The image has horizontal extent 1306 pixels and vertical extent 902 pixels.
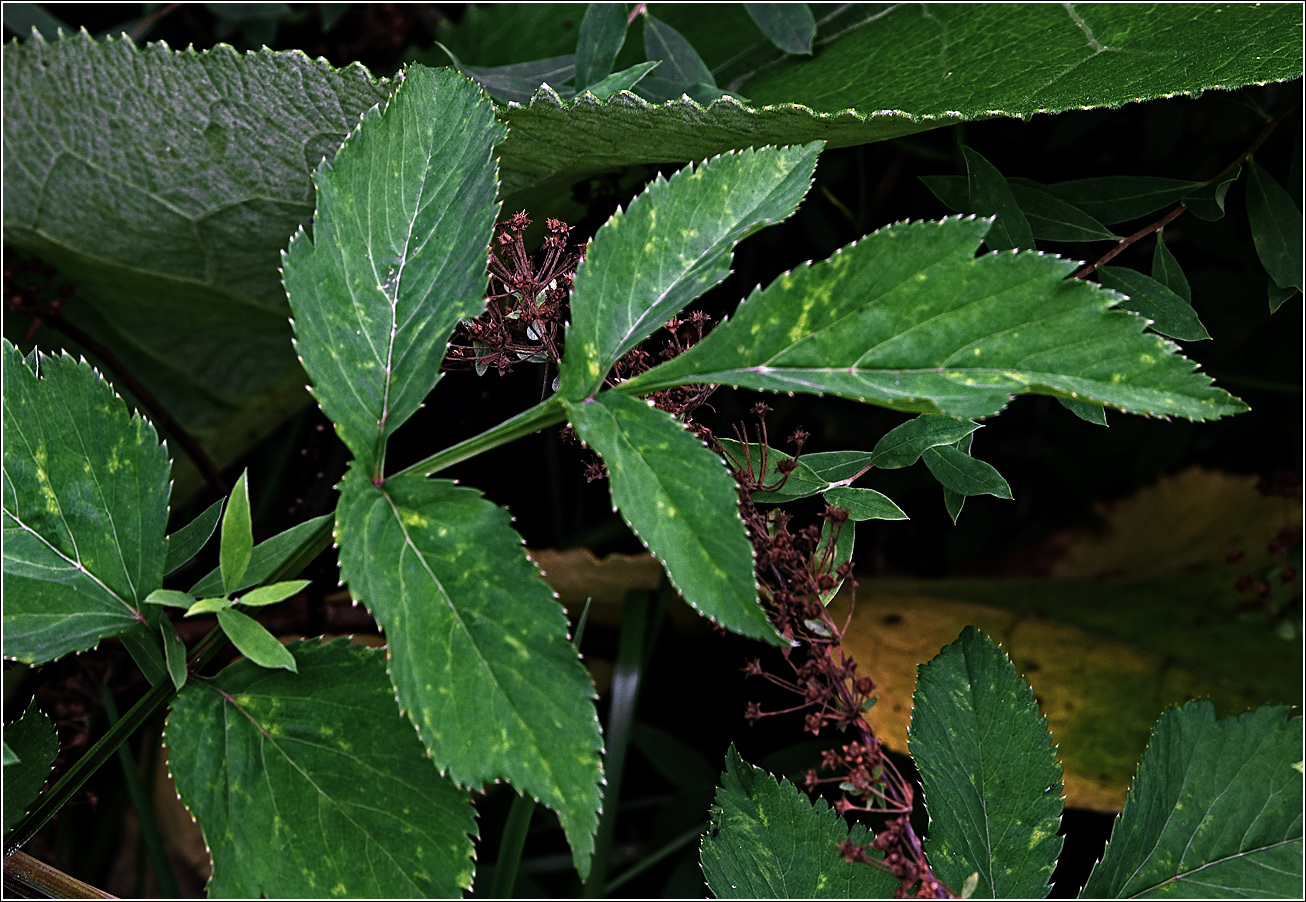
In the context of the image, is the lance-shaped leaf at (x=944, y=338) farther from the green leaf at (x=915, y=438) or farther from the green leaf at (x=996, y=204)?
the green leaf at (x=996, y=204)

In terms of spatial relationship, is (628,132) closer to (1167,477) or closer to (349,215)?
(349,215)

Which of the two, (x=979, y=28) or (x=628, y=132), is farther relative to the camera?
(x=979, y=28)

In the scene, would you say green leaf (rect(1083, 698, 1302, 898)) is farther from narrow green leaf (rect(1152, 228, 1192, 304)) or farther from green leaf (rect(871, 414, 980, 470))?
narrow green leaf (rect(1152, 228, 1192, 304))

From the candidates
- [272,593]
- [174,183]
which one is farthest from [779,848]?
[174,183]

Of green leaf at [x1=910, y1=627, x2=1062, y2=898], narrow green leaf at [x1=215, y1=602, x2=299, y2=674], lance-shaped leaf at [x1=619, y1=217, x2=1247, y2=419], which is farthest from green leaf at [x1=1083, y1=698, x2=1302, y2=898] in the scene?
narrow green leaf at [x1=215, y1=602, x2=299, y2=674]

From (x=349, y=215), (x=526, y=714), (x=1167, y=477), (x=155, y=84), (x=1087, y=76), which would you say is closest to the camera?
(x=526, y=714)

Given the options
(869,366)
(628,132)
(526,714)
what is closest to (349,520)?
(526,714)

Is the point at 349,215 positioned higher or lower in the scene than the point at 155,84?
lower
